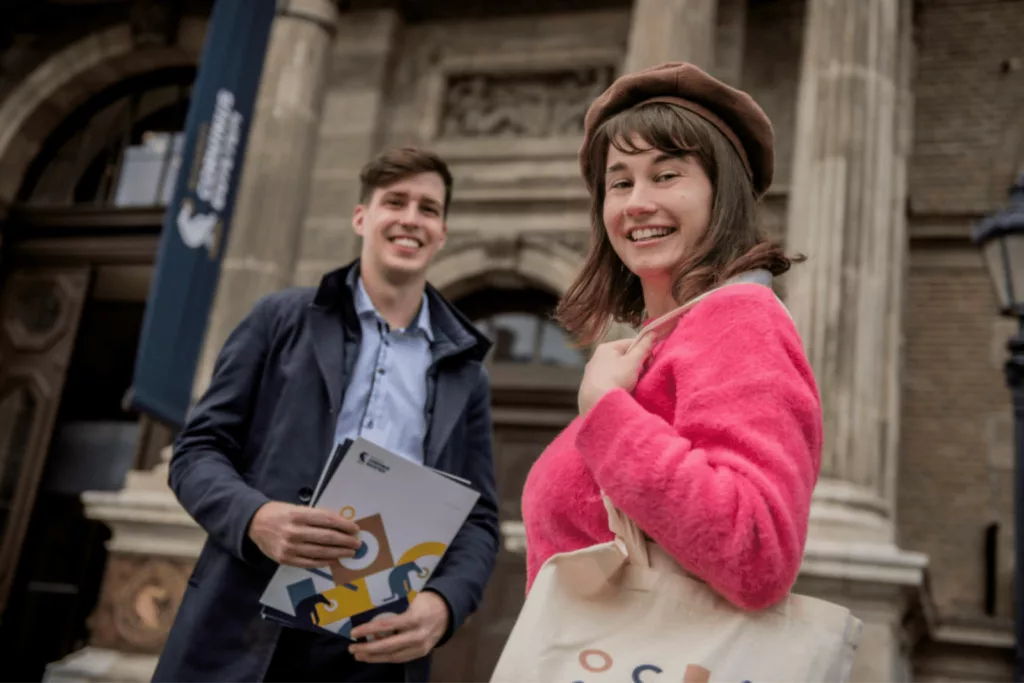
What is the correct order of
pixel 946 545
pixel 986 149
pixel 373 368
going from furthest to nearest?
1. pixel 986 149
2. pixel 946 545
3. pixel 373 368

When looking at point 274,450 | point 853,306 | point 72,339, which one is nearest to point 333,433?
point 274,450

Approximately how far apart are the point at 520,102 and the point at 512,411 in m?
2.70

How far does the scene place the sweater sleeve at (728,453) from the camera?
118 centimetres

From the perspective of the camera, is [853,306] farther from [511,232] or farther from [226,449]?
[226,449]

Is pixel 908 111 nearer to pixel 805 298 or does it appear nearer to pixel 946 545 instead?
pixel 805 298

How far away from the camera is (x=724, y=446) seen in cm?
122

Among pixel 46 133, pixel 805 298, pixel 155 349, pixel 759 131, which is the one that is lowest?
pixel 759 131

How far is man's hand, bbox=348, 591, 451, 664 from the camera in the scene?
207cm

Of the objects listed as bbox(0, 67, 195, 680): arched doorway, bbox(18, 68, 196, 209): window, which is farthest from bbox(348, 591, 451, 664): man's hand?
bbox(18, 68, 196, 209): window

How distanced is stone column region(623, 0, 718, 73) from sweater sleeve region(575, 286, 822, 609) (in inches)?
237

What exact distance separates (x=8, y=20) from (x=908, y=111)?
884cm

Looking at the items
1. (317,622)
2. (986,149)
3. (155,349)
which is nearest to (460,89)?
(155,349)

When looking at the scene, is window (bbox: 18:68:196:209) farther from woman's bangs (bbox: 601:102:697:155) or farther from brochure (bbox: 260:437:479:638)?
woman's bangs (bbox: 601:102:697:155)

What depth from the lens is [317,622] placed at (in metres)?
2.08
